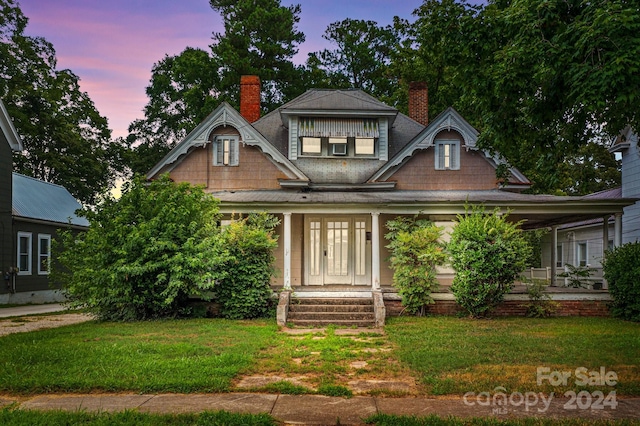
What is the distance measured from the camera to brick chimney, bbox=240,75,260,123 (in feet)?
67.7

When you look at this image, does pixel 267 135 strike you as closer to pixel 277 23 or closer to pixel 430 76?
pixel 430 76

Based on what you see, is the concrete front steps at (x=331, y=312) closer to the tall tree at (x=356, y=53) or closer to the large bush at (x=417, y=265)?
the large bush at (x=417, y=265)

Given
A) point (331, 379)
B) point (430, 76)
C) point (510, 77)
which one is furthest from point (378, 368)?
point (430, 76)

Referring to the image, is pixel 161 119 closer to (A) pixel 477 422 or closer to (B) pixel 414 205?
(B) pixel 414 205

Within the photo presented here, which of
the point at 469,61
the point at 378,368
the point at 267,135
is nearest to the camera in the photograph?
the point at 378,368

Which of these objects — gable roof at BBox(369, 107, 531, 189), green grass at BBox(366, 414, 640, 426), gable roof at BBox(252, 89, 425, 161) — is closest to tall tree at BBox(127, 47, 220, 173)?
gable roof at BBox(252, 89, 425, 161)

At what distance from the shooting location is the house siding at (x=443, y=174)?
1762 cm

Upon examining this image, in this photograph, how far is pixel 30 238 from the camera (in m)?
20.6

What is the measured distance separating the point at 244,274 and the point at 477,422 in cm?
874

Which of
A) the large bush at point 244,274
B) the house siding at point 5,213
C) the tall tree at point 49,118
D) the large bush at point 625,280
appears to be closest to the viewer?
the large bush at point 625,280

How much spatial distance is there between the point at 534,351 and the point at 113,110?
111 feet

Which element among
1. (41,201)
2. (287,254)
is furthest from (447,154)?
(41,201)

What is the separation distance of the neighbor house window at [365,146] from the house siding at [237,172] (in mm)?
3024

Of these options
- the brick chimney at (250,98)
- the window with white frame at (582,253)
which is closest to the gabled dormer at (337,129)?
the brick chimney at (250,98)
